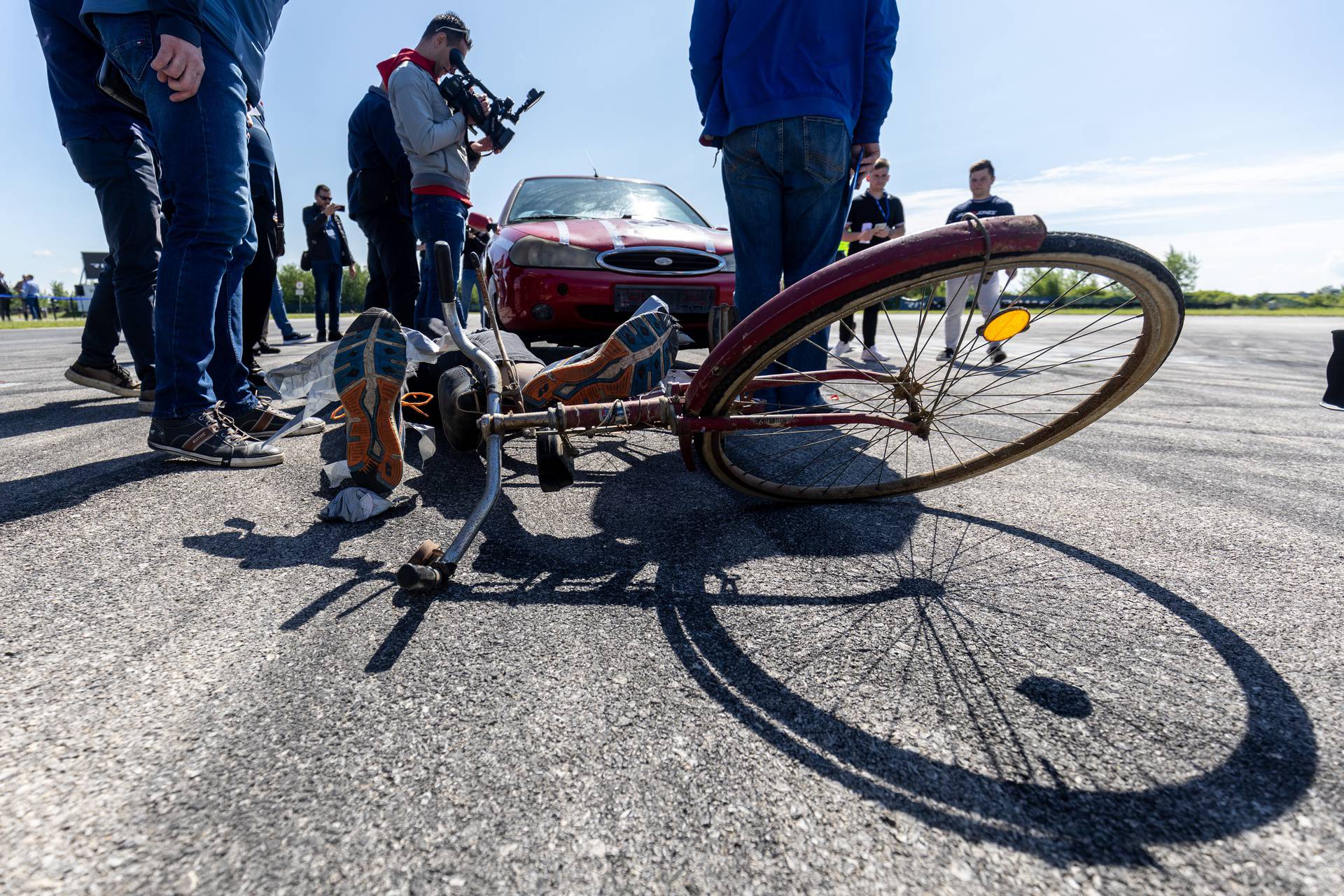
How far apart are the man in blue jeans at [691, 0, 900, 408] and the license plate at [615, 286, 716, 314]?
3.64 ft

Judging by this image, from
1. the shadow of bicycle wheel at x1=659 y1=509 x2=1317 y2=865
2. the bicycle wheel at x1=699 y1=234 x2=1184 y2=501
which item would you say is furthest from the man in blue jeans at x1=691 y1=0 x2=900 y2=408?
the shadow of bicycle wheel at x1=659 y1=509 x2=1317 y2=865

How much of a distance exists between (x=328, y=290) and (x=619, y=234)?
256 inches

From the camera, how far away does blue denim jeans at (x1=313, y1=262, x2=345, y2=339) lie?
28.0 ft

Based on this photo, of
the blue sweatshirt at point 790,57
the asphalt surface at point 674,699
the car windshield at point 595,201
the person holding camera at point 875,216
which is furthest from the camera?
the person holding camera at point 875,216

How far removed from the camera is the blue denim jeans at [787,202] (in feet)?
8.16

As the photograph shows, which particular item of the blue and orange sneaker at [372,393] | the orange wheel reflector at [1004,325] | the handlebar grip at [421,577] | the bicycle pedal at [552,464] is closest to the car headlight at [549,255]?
the blue and orange sneaker at [372,393]

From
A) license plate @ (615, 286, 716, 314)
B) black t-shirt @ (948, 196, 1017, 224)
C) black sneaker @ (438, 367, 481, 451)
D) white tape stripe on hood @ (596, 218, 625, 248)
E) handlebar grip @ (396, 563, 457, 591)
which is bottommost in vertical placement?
handlebar grip @ (396, 563, 457, 591)

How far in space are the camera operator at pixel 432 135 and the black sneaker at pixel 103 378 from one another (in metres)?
1.55

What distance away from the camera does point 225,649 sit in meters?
1.16

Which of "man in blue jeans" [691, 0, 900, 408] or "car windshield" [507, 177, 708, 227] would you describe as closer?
"man in blue jeans" [691, 0, 900, 408]

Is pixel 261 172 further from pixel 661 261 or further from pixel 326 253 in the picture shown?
pixel 326 253

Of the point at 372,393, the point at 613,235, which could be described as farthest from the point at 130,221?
the point at 613,235

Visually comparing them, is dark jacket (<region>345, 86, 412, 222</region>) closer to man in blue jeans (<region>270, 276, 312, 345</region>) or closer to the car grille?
the car grille

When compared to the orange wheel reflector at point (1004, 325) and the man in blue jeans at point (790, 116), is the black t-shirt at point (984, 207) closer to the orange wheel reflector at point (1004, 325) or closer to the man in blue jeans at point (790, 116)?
the man in blue jeans at point (790, 116)
